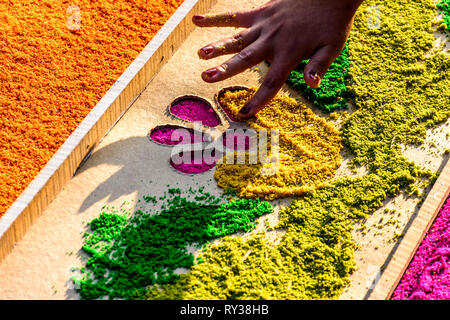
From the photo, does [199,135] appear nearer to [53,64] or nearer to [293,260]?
[293,260]

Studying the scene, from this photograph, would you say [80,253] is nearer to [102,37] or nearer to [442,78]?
[102,37]

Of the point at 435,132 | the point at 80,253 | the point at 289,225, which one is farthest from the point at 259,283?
the point at 435,132

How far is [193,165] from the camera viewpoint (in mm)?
3316

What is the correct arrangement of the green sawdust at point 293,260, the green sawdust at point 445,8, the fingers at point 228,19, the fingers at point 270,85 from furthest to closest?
1. the green sawdust at point 445,8
2. the fingers at point 228,19
3. the fingers at point 270,85
4. the green sawdust at point 293,260

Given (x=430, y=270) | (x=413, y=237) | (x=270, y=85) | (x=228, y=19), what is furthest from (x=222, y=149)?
(x=430, y=270)

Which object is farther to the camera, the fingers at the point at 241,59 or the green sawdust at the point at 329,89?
the green sawdust at the point at 329,89

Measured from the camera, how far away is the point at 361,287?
2.92m

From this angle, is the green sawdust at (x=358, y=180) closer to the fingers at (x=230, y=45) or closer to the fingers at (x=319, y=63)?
the fingers at (x=319, y=63)

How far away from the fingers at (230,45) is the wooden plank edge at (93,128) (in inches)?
23.9

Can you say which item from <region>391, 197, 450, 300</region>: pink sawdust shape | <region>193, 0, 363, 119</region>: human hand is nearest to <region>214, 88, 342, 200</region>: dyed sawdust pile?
<region>193, 0, 363, 119</region>: human hand

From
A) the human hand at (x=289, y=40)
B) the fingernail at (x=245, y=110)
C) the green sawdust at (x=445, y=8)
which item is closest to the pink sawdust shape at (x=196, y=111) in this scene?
the fingernail at (x=245, y=110)

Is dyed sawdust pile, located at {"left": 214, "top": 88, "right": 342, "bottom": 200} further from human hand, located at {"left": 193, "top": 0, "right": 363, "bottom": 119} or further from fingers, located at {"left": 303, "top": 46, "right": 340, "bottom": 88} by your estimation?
fingers, located at {"left": 303, "top": 46, "right": 340, "bottom": 88}

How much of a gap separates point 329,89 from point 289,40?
28.9 inches

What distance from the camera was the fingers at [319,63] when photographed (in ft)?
9.68
